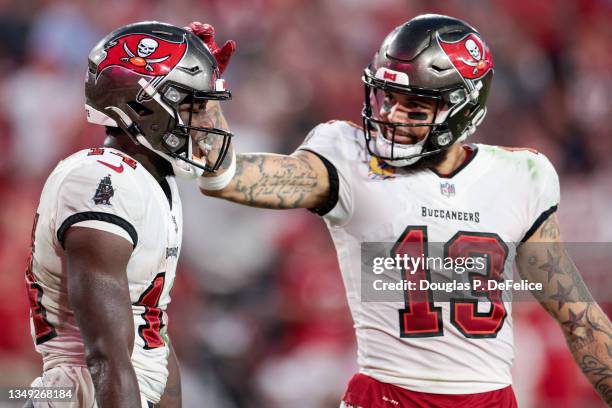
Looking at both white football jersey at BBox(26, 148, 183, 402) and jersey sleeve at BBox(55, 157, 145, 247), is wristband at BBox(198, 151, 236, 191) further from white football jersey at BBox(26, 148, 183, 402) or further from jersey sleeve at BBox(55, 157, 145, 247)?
jersey sleeve at BBox(55, 157, 145, 247)

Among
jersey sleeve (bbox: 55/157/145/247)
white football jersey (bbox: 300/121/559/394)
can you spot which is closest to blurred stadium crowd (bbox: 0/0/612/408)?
white football jersey (bbox: 300/121/559/394)

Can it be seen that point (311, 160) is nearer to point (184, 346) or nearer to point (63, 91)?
point (184, 346)

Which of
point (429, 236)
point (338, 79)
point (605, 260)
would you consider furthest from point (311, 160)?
point (338, 79)

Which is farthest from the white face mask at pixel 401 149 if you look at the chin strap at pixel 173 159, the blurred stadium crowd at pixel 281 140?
the blurred stadium crowd at pixel 281 140

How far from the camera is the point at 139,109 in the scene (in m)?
3.26

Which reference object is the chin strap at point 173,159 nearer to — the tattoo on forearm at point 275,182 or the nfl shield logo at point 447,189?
the tattoo on forearm at point 275,182

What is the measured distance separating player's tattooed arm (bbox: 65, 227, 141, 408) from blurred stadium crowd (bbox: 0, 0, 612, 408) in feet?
11.2

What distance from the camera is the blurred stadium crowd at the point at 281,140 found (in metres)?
6.33

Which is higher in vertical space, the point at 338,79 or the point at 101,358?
the point at 338,79

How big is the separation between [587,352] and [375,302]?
2.92 feet

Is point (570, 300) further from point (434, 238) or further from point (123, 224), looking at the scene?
point (123, 224)

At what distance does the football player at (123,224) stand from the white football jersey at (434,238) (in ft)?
2.03

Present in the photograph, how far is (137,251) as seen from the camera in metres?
3.02

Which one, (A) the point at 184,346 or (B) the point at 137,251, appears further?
(A) the point at 184,346
